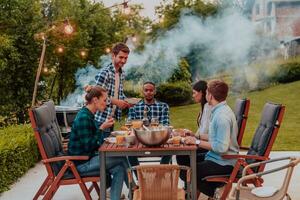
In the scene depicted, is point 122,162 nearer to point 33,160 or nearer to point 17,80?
point 33,160

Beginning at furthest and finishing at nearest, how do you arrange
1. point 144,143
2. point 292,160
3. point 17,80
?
point 17,80 < point 144,143 < point 292,160

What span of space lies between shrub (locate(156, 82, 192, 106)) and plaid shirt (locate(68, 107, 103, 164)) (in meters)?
10.2

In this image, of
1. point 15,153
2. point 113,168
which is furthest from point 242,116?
point 15,153

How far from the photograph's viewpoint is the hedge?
5141 mm

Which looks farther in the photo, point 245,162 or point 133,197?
point 245,162

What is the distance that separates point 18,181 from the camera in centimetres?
555

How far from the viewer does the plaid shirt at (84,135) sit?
3.98 m

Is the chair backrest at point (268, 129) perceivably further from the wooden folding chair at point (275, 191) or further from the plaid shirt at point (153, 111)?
the plaid shirt at point (153, 111)

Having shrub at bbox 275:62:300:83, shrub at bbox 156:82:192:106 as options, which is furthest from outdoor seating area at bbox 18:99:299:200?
shrub at bbox 275:62:300:83

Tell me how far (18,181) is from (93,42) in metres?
8.90

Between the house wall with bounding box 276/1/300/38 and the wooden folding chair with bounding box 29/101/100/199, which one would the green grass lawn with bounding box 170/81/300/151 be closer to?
the house wall with bounding box 276/1/300/38

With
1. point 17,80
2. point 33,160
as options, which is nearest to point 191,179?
point 33,160

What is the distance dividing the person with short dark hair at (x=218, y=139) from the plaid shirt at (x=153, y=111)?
1.35m

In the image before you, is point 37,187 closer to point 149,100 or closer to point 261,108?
point 149,100
